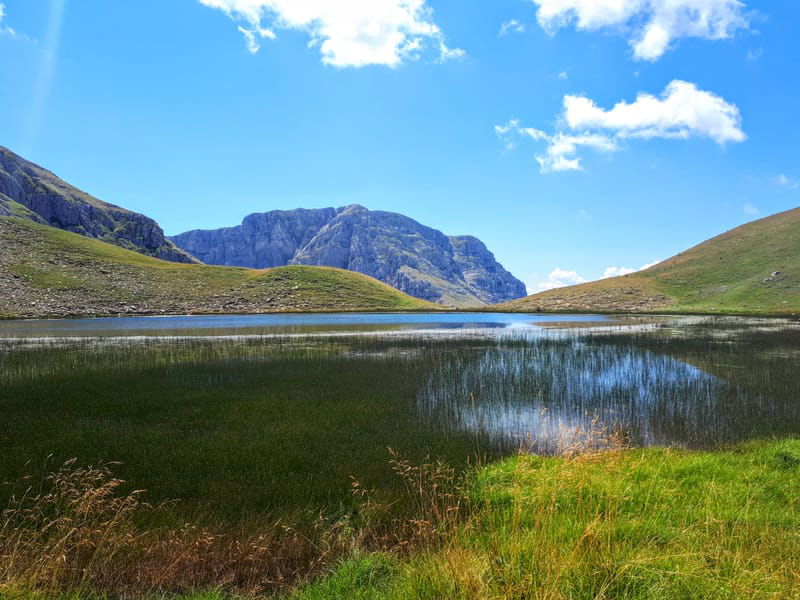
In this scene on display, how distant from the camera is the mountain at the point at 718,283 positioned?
100375mm

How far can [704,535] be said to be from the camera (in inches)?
250

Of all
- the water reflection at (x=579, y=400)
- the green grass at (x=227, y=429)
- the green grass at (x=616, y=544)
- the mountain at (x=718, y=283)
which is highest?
the mountain at (x=718, y=283)

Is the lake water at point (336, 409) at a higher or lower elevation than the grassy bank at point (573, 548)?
lower

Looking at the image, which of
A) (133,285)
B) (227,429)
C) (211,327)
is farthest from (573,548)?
(133,285)

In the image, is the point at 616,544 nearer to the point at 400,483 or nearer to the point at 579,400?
the point at 400,483

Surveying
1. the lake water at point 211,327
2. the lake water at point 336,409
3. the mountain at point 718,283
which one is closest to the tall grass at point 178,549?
the lake water at point 336,409

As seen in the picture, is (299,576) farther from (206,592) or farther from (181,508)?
(181,508)

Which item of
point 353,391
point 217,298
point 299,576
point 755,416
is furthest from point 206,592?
point 217,298

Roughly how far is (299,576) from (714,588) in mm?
5584

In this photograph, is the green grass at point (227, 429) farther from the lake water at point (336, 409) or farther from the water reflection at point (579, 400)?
the water reflection at point (579, 400)

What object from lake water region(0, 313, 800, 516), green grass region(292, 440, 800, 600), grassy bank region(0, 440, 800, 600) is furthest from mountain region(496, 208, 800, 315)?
grassy bank region(0, 440, 800, 600)

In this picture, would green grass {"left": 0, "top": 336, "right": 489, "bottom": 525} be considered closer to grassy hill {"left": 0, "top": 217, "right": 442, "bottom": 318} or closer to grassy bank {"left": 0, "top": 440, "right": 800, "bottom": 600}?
grassy bank {"left": 0, "top": 440, "right": 800, "bottom": 600}

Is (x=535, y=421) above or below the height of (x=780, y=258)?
below

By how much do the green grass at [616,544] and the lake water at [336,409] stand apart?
2.26m
